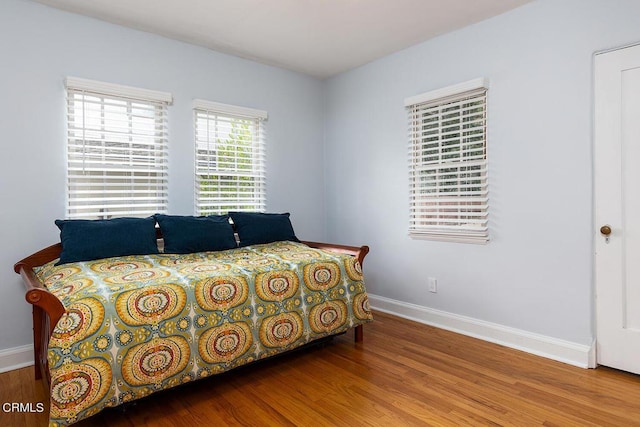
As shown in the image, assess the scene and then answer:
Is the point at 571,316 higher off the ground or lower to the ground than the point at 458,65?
lower

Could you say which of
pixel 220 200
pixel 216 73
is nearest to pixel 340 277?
pixel 220 200

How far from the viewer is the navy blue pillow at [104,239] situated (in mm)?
2510

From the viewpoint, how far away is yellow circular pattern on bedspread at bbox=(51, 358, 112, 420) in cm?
172

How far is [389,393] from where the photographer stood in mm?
2252

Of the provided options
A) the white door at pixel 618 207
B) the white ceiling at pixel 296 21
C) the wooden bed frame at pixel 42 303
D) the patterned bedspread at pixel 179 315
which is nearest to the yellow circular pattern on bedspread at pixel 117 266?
the patterned bedspread at pixel 179 315

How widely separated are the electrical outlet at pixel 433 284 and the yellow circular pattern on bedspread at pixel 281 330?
4.69ft

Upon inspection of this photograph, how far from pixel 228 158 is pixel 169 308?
2.01 m

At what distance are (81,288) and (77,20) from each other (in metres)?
2.19

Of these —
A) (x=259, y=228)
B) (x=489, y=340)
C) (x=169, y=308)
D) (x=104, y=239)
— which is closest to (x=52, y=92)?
(x=104, y=239)

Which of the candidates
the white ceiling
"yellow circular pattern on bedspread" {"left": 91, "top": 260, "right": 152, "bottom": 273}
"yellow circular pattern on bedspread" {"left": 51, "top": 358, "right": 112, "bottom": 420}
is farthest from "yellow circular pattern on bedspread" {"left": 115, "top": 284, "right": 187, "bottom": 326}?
the white ceiling

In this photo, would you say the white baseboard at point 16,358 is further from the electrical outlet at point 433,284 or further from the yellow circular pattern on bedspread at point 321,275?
the electrical outlet at point 433,284

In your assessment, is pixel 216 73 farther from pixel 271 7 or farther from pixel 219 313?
pixel 219 313

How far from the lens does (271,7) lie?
2.87 meters

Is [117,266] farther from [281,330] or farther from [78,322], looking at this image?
[281,330]
